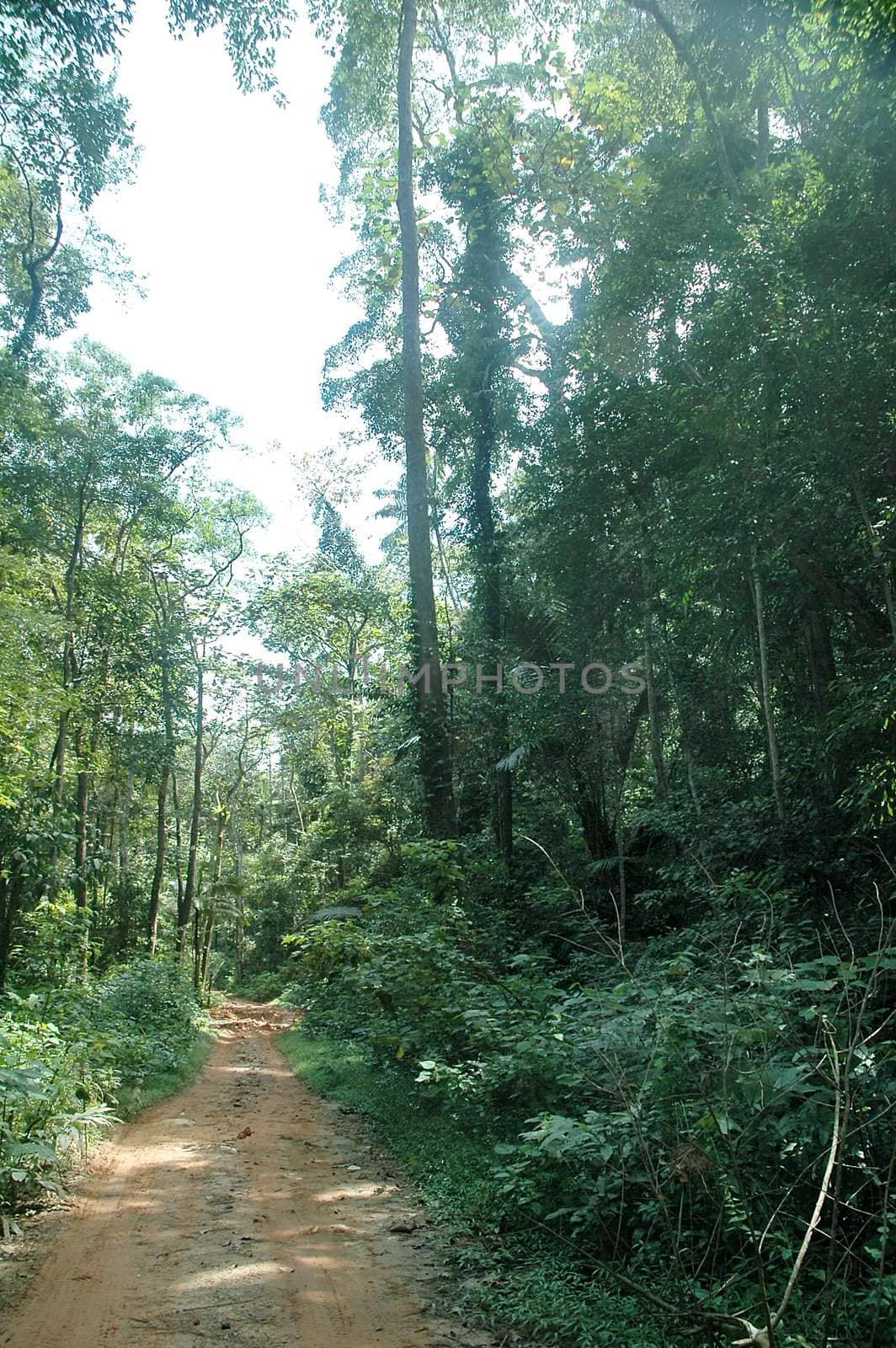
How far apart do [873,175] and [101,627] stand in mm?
14044

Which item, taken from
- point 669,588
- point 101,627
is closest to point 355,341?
→ point 101,627

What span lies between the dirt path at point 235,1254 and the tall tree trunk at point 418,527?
5.43 metres

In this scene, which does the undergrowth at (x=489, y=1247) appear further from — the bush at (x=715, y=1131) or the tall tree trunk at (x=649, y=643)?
the tall tree trunk at (x=649, y=643)

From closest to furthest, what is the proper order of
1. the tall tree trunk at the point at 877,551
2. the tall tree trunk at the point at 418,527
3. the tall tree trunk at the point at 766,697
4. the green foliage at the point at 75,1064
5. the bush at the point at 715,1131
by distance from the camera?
1. the bush at the point at 715,1131
2. the green foliage at the point at 75,1064
3. the tall tree trunk at the point at 877,551
4. the tall tree trunk at the point at 766,697
5. the tall tree trunk at the point at 418,527

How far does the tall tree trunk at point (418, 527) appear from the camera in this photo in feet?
39.3

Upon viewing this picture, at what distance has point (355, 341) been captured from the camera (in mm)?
19656

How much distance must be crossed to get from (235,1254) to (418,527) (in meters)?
9.94

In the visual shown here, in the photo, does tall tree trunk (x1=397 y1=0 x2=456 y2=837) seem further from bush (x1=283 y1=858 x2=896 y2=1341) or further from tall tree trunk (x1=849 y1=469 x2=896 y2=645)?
tall tree trunk (x1=849 y1=469 x2=896 y2=645)

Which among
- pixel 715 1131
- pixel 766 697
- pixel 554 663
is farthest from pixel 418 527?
pixel 715 1131

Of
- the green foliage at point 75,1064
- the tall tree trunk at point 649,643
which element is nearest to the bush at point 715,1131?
the green foliage at point 75,1064

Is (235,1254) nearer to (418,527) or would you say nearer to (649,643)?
(418,527)

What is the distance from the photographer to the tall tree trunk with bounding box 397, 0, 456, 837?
39.3 feet

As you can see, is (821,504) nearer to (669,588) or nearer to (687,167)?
(669,588)

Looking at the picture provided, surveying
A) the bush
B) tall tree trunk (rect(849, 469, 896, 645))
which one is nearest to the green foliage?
the bush
